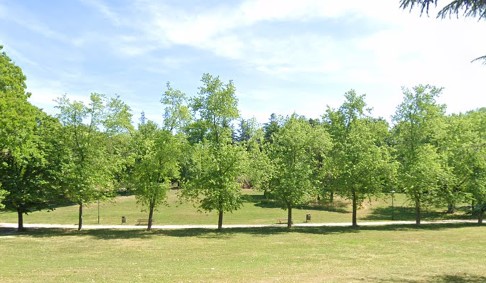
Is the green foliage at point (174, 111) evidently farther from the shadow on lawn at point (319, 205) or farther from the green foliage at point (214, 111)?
the shadow on lawn at point (319, 205)

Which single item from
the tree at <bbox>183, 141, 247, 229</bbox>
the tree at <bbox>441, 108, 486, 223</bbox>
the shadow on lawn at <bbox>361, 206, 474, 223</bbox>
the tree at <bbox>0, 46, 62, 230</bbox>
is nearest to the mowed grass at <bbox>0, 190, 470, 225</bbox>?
the shadow on lawn at <bbox>361, 206, 474, 223</bbox>

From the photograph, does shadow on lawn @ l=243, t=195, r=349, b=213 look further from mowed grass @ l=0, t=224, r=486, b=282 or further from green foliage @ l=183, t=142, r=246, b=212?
green foliage @ l=183, t=142, r=246, b=212

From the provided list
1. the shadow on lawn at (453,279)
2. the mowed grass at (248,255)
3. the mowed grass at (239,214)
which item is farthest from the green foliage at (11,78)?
the shadow on lawn at (453,279)

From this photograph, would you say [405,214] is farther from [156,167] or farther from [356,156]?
[156,167]

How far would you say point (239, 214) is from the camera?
50000mm

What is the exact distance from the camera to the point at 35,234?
34031 millimetres

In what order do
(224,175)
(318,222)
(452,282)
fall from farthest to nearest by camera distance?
(318,222) < (224,175) < (452,282)

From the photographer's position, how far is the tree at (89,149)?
117 ft

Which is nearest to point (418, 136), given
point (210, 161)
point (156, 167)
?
point (210, 161)

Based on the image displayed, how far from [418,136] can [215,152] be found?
72.7ft

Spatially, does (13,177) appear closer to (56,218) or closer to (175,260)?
(56,218)

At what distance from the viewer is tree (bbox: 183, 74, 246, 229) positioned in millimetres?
36281

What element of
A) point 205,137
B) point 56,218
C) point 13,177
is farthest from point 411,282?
point 56,218

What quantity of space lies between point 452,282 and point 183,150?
26.6m
